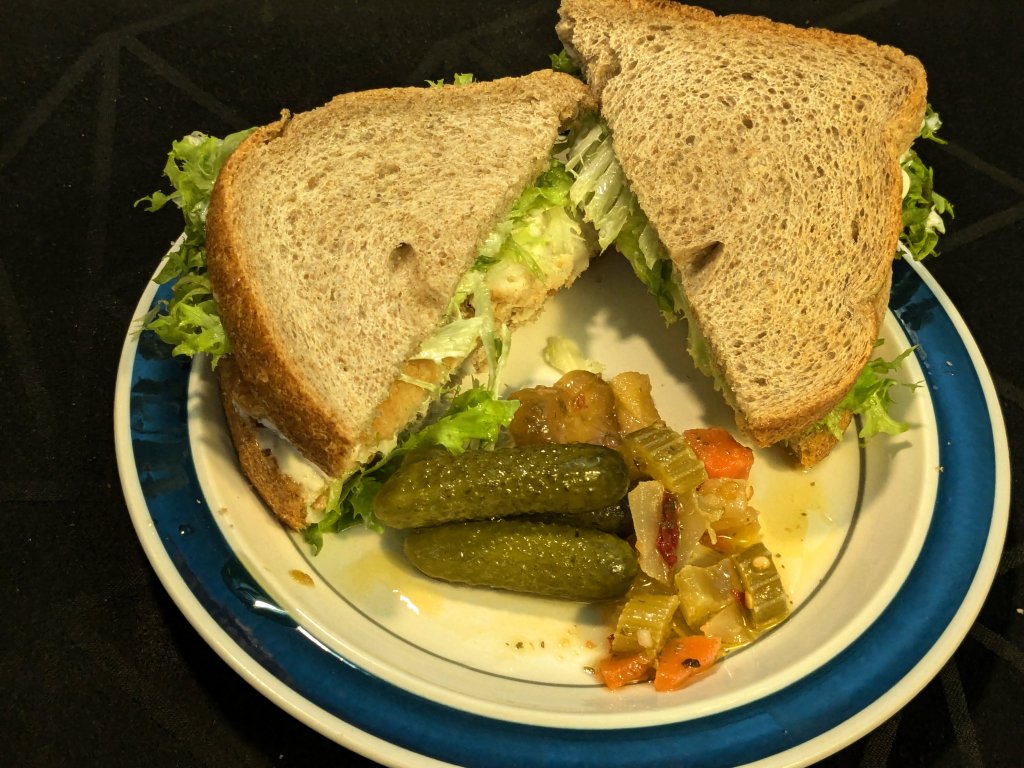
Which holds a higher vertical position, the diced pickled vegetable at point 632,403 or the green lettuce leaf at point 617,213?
the green lettuce leaf at point 617,213

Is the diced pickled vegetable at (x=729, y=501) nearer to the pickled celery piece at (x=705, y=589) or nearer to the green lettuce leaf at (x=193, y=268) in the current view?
the pickled celery piece at (x=705, y=589)

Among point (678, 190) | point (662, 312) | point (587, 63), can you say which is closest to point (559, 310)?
point (662, 312)

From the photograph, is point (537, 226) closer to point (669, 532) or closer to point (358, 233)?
point (358, 233)

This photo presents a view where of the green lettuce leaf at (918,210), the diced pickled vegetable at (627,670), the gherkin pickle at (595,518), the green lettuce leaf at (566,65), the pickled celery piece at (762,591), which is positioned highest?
the green lettuce leaf at (566,65)

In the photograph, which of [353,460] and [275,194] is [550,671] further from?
[275,194]

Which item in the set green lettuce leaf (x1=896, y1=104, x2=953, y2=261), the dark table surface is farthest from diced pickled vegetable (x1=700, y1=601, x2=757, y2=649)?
green lettuce leaf (x1=896, y1=104, x2=953, y2=261)

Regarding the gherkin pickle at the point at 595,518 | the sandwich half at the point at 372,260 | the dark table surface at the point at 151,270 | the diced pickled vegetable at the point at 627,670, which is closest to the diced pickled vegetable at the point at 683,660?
the diced pickled vegetable at the point at 627,670
